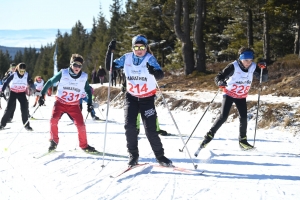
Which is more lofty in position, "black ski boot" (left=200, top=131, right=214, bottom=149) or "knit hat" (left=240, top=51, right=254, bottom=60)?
"knit hat" (left=240, top=51, right=254, bottom=60)

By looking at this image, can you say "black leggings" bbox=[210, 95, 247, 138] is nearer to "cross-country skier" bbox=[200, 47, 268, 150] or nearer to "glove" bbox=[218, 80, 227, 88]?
"cross-country skier" bbox=[200, 47, 268, 150]

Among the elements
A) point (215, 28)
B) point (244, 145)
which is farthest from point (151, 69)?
point (215, 28)

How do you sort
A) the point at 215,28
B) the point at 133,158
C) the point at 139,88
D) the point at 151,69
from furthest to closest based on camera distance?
1. the point at 215,28
2. the point at 133,158
3. the point at 139,88
4. the point at 151,69

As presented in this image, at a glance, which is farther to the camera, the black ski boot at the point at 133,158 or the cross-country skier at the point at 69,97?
the cross-country skier at the point at 69,97

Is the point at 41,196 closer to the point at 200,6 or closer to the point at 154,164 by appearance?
the point at 154,164

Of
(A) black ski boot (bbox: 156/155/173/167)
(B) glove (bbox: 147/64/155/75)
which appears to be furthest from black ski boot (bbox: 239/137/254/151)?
(B) glove (bbox: 147/64/155/75)

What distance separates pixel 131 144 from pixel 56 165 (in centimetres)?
141

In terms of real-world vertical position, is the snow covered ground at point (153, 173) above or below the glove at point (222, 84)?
below

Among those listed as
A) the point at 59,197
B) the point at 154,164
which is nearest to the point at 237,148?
the point at 154,164

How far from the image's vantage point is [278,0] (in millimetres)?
17234

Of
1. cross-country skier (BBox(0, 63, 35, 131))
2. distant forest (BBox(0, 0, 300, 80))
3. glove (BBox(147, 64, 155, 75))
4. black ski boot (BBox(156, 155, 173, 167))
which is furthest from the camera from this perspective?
distant forest (BBox(0, 0, 300, 80))

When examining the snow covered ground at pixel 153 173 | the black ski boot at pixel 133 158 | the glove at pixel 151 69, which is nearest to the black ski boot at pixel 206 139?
the snow covered ground at pixel 153 173

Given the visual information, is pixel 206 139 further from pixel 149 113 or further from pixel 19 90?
pixel 19 90

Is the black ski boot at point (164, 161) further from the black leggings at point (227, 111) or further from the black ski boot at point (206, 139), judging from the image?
the black leggings at point (227, 111)
